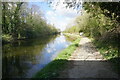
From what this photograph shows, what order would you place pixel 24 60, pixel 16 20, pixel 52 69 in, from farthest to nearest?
pixel 16 20
pixel 24 60
pixel 52 69

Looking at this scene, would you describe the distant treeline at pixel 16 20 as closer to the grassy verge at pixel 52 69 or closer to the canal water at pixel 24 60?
the canal water at pixel 24 60

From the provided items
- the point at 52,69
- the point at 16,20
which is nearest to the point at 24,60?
the point at 52,69

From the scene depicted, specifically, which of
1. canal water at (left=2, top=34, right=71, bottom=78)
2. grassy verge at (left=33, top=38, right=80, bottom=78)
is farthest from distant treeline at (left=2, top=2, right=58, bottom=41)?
grassy verge at (left=33, top=38, right=80, bottom=78)

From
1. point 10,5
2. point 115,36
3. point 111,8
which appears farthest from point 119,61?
point 10,5

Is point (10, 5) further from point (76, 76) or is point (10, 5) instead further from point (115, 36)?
point (76, 76)

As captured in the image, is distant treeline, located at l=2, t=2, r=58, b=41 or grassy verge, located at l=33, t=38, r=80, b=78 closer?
grassy verge, located at l=33, t=38, r=80, b=78

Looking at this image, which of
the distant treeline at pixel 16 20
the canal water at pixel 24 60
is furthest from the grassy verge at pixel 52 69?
the distant treeline at pixel 16 20

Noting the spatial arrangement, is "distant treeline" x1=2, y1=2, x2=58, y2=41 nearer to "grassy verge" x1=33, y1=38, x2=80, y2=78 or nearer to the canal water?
the canal water

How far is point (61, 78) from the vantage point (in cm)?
709

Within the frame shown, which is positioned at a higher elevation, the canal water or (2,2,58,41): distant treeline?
(2,2,58,41): distant treeline

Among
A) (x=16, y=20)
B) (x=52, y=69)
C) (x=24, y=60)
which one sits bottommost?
(x=24, y=60)

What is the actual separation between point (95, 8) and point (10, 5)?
26294 millimetres

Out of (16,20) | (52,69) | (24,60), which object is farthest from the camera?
(16,20)

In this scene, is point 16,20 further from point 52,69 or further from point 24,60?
point 52,69
